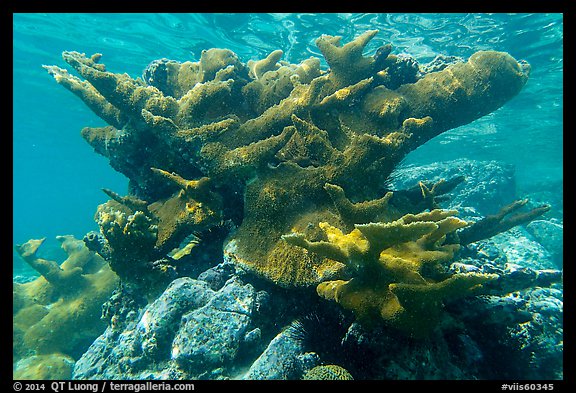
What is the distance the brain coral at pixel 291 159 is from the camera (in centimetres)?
371

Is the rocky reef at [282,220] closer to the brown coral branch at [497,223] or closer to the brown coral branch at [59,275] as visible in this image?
the brown coral branch at [497,223]

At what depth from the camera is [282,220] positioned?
172 inches

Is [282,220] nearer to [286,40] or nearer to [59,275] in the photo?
[59,275]

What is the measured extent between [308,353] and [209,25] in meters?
14.7

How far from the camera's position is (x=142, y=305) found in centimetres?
568

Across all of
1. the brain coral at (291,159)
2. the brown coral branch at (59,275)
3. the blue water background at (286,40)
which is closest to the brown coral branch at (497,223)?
the brain coral at (291,159)

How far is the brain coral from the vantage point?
12.2ft

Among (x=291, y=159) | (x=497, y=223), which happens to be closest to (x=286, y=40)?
(x=291, y=159)

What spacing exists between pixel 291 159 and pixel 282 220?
116 centimetres

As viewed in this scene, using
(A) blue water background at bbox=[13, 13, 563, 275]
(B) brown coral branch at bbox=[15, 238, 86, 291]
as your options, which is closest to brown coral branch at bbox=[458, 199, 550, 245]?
(B) brown coral branch at bbox=[15, 238, 86, 291]

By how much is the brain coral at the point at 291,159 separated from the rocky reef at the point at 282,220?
2 cm

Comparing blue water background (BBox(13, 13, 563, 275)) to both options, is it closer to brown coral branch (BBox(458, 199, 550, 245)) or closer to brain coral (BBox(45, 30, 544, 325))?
brain coral (BBox(45, 30, 544, 325))
